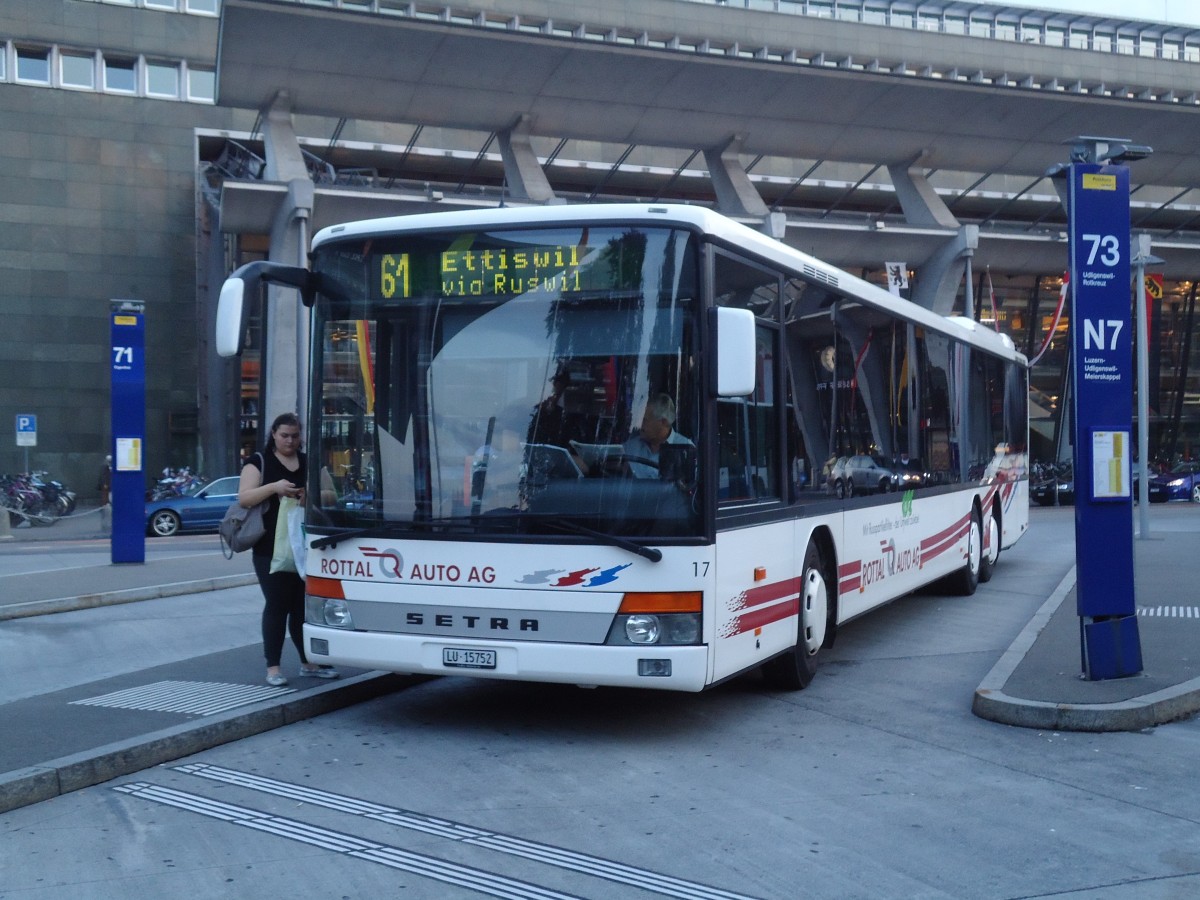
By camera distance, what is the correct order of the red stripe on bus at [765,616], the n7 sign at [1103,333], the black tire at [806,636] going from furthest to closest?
1. the black tire at [806,636]
2. the n7 sign at [1103,333]
3. the red stripe on bus at [765,616]

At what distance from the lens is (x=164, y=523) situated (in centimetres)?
2989

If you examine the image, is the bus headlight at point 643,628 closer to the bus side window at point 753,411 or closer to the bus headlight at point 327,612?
the bus side window at point 753,411

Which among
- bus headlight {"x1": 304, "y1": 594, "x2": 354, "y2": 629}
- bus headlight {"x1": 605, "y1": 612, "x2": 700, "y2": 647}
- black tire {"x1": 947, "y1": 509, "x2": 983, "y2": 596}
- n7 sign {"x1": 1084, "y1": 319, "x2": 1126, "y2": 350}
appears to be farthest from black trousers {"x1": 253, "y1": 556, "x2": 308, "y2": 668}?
black tire {"x1": 947, "y1": 509, "x2": 983, "y2": 596}

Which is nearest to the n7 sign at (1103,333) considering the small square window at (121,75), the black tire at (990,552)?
the black tire at (990,552)

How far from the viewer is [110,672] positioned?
32.4ft

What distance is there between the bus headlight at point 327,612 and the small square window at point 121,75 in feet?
139

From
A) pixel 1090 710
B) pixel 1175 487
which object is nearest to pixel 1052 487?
pixel 1175 487

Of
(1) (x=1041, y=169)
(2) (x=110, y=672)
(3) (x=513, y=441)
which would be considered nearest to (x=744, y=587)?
(3) (x=513, y=441)

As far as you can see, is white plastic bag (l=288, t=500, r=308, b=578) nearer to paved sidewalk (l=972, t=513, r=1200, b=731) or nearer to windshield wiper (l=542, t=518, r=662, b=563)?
windshield wiper (l=542, t=518, r=662, b=563)

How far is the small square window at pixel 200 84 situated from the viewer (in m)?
46.0

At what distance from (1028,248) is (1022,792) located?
133 feet

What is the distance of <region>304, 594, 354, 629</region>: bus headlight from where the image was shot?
7680 mm

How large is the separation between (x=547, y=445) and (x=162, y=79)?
43.6 metres

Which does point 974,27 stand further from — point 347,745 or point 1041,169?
point 347,745
